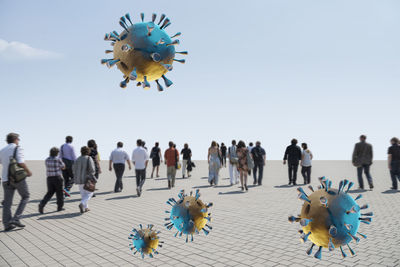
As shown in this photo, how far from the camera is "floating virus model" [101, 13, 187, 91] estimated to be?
110 centimetres

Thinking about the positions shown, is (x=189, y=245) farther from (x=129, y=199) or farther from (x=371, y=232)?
(x=129, y=199)

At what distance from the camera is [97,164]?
11.1 meters

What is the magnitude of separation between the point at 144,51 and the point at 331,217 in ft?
3.00

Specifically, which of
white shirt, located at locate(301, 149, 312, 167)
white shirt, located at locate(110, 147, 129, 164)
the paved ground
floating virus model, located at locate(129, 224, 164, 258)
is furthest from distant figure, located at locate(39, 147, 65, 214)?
white shirt, located at locate(301, 149, 312, 167)

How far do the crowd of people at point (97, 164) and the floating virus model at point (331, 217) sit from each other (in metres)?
6.74

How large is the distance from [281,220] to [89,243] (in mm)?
4471

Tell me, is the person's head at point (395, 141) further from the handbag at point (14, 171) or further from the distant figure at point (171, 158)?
the handbag at point (14, 171)

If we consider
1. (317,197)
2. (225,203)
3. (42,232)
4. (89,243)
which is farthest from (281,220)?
(317,197)

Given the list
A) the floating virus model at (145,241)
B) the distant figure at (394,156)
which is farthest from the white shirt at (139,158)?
the distant figure at (394,156)

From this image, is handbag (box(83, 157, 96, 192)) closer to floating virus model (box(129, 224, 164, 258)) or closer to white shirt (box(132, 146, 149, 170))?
white shirt (box(132, 146, 149, 170))

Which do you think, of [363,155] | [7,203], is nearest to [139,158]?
[7,203]

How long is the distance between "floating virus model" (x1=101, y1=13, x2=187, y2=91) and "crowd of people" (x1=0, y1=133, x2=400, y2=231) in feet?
20.7

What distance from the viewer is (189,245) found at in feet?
17.6

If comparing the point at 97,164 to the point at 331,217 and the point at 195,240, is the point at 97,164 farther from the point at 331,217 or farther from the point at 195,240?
the point at 331,217
